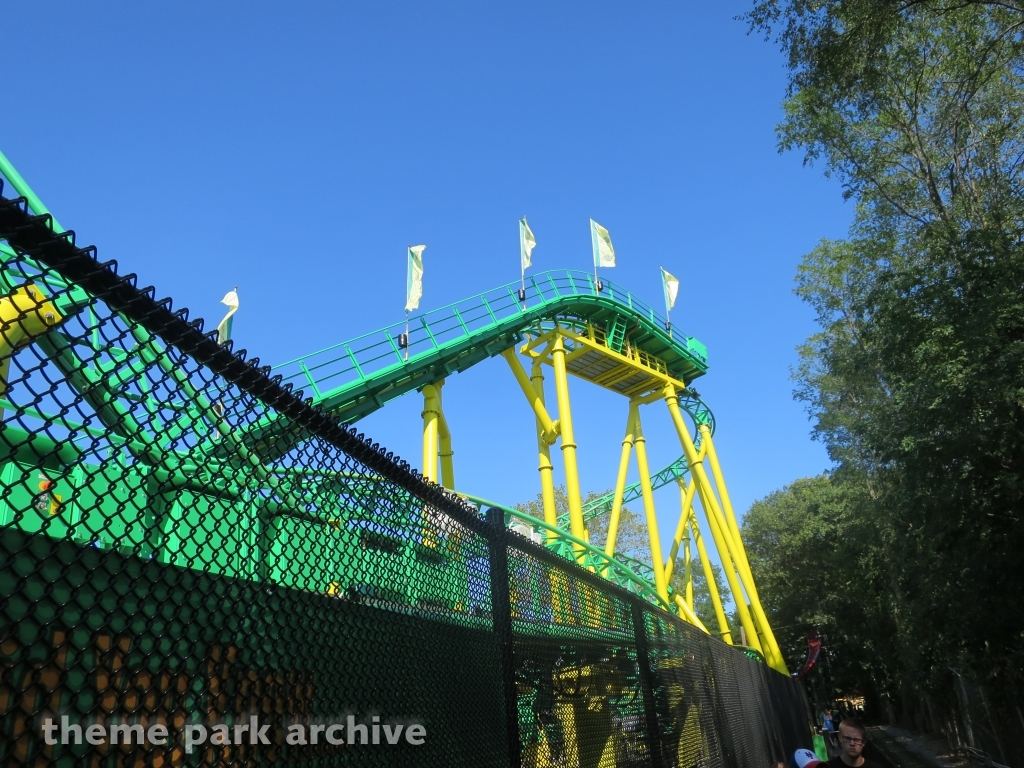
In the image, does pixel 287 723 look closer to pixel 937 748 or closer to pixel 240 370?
pixel 240 370

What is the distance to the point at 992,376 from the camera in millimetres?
11266

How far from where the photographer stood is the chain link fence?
4.34ft

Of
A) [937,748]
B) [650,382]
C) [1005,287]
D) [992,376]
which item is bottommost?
[937,748]

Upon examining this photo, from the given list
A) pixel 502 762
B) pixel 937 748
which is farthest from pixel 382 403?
pixel 937 748

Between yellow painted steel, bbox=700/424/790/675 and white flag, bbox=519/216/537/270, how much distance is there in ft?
26.9

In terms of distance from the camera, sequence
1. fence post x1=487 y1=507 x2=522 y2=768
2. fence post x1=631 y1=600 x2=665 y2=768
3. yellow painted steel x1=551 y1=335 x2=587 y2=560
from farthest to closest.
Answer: yellow painted steel x1=551 y1=335 x2=587 y2=560, fence post x1=631 y1=600 x2=665 y2=768, fence post x1=487 y1=507 x2=522 y2=768

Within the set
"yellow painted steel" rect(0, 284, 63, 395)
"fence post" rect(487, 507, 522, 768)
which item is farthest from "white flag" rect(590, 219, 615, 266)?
"fence post" rect(487, 507, 522, 768)

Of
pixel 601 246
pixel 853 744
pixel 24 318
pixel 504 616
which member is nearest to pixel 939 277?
pixel 601 246

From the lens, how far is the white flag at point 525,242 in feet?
60.7

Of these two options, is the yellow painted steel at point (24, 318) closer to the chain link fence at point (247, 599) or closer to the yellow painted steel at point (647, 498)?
the chain link fence at point (247, 599)

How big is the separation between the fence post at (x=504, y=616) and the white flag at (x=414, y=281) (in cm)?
1333

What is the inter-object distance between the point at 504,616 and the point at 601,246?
60.3 ft

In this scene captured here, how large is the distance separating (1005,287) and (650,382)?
1033cm

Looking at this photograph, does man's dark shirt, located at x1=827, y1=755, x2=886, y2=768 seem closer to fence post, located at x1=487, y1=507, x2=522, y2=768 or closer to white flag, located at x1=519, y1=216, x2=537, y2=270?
fence post, located at x1=487, y1=507, x2=522, y2=768
